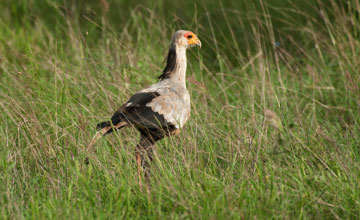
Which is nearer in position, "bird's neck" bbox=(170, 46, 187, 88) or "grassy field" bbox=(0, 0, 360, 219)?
"grassy field" bbox=(0, 0, 360, 219)

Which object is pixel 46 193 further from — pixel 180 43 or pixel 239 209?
pixel 180 43

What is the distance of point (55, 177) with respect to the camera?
12.7 ft

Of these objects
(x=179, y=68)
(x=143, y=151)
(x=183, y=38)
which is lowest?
(x=143, y=151)

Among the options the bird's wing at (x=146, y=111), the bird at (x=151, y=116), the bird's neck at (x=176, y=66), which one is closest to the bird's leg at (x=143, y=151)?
the bird at (x=151, y=116)

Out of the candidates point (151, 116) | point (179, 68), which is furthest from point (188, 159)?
point (179, 68)

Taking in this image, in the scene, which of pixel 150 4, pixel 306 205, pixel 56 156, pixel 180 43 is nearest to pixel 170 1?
pixel 150 4

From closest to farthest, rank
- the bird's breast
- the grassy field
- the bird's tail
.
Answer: the grassy field → the bird's tail → the bird's breast

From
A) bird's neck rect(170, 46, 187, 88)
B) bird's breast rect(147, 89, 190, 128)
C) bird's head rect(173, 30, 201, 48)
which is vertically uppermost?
bird's head rect(173, 30, 201, 48)

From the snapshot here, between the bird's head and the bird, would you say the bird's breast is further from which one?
the bird's head

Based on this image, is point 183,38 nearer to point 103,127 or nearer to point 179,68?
point 179,68

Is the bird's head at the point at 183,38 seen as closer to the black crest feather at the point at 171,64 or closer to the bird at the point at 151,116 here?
the black crest feather at the point at 171,64

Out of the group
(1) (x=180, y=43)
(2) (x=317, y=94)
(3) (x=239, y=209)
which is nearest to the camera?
(3) (x=239, y=209)

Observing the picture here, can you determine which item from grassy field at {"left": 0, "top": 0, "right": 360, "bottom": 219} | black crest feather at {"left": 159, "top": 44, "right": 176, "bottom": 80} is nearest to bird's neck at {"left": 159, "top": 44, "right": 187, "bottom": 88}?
black crest feather at {"left": 159, "top": 44, "right": 176, "bottom": 80}

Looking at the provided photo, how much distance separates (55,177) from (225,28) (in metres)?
4.33
